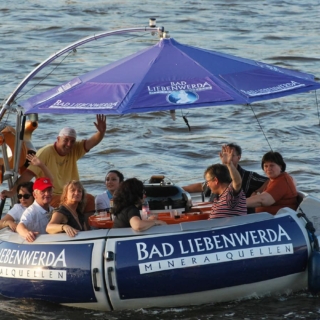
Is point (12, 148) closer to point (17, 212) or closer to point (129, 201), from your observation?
point (17, 212)

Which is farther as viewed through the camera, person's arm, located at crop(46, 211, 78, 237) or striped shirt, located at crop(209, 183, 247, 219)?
striped shirt, located at crop(209, 183, 247, 219)

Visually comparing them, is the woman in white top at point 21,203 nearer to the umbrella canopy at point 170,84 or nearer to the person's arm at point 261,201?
the umbrella canopy at point 170,84

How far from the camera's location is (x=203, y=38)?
75.3 ft

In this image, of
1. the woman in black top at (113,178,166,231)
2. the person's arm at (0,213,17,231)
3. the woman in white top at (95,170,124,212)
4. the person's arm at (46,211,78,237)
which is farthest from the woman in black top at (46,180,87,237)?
the woman in white top at (95,170,124,212)

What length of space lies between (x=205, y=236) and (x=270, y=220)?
640 mm

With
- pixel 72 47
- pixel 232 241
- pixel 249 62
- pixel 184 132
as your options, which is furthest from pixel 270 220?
pixel 184 132

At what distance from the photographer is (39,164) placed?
9.10 metres

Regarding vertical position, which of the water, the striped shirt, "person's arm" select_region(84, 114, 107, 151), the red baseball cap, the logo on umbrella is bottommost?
the water

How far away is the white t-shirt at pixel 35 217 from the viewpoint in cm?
857

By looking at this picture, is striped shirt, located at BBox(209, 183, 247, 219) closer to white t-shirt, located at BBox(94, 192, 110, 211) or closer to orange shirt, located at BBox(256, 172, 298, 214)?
orange shirt, located at BBox(256, 172, 298, 214)

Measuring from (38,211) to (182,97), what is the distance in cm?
168

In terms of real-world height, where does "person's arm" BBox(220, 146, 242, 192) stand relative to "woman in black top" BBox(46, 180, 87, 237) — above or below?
above

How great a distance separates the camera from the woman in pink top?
29.1 ft

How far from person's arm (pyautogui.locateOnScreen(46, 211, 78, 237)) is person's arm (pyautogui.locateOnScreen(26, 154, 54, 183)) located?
0.85 metres
